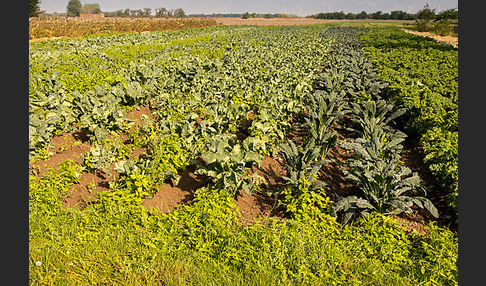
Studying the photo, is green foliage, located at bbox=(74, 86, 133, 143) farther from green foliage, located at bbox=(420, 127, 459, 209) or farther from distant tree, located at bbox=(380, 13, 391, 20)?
distant tree, located at bbox=(380, 13, 391, 20)

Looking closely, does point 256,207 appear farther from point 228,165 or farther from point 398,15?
point 398,15

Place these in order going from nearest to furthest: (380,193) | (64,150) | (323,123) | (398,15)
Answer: (380,193) < (64,150) < (323,123) < (398,15)

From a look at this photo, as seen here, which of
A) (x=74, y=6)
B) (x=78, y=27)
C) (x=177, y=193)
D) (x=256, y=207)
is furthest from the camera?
(x=74, y=6)

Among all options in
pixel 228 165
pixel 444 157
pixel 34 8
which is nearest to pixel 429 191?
pixel 444 157

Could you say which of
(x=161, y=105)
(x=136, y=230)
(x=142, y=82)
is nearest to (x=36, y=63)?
(x=142, y=82)

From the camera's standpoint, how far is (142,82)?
940cm

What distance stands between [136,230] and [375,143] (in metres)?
4.09

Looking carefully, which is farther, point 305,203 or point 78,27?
point 78,27

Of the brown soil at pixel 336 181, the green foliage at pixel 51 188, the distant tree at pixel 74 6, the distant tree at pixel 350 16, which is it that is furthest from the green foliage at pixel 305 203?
the distant tree at pixel 350 16

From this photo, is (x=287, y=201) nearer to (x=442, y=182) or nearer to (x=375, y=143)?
(x=375, y=143)

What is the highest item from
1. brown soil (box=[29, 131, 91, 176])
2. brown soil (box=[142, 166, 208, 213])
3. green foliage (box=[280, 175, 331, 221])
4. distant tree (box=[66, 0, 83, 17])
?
distant tree (box=[66, 0, 83, 17])

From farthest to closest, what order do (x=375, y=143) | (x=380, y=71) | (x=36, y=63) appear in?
(x=380, y=71), (x=36, y=63), (x=375, y=143)

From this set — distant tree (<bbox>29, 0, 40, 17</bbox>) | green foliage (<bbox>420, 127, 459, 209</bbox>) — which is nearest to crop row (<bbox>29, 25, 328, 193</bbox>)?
green foliage (<bbox>420, 127, 459, 209</bbox>)

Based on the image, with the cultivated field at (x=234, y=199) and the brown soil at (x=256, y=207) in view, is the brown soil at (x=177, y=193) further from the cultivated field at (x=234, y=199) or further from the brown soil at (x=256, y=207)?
the brown soil at (x=256, y=207)
